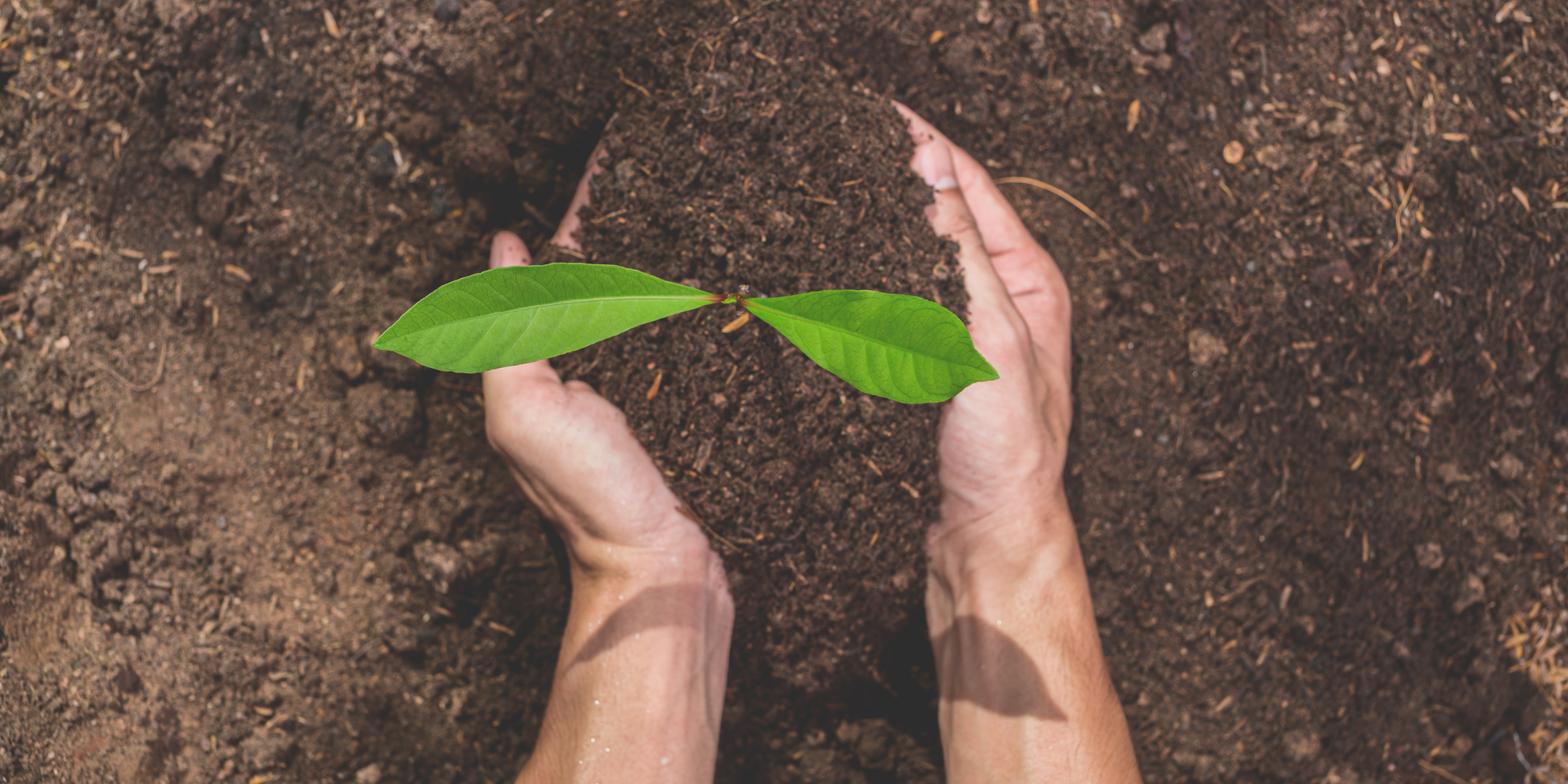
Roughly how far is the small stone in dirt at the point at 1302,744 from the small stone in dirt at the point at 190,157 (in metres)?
2.18

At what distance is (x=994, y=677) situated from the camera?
1369 millimetres

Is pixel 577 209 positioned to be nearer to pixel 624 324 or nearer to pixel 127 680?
pixel 624 324

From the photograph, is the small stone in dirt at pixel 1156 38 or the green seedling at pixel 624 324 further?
the small stone in dirt at pixel 1156 38

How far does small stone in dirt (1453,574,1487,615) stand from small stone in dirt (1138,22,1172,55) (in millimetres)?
1183

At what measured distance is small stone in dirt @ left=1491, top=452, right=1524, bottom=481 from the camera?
5.23ft

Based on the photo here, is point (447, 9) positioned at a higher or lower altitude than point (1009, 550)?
higher

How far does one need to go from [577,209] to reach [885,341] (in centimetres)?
69

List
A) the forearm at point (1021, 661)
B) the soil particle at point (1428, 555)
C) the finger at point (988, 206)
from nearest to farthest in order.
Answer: the forearm at point (1021, 661), the finger at point (988, 206), the soil particle at point (1428, 555)

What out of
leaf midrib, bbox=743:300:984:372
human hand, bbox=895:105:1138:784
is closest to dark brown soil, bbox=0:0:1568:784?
human hand, bbox=895:105:1138:784

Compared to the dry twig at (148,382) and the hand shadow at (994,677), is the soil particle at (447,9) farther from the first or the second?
the hand shadow at (994,677)

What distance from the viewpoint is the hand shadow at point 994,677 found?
1.34 m

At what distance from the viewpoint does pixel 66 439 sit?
4.22 ft

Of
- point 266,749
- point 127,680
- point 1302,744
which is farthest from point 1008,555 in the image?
point 127,680

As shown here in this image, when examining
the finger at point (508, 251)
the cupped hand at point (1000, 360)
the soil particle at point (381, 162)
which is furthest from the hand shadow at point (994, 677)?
the soil particle at point (381, 162)
